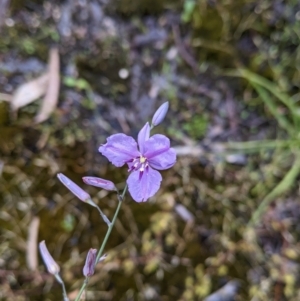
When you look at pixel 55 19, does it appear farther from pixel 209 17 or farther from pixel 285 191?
pixel 285 191

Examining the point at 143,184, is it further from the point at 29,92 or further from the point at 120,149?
the point at 29,92

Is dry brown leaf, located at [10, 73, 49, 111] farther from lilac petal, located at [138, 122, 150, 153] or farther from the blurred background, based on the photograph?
lilac petal, located at [138, 122, 150, 153]

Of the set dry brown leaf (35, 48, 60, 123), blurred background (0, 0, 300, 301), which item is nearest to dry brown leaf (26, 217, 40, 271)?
blurred background (0, 0, 300, 301)

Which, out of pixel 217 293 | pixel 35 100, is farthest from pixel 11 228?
pixel 217 293

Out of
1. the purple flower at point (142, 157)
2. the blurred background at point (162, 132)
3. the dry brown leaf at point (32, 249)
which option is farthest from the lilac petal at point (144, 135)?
the dry brown leaf at point (32, 249)

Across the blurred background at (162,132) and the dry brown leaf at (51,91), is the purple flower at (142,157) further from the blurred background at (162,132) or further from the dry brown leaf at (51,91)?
the dry brown leaf at (51,91)

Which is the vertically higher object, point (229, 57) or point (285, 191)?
point (229, 57)
